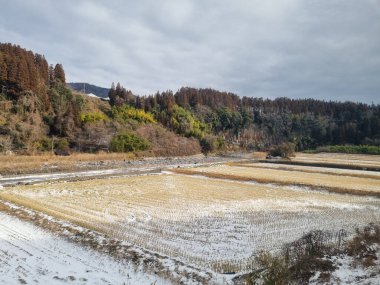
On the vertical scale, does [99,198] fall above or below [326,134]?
below

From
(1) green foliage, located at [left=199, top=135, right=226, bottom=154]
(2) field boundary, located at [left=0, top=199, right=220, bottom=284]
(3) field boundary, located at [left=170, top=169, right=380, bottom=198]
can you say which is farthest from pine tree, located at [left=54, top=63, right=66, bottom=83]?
(2) field boundary, located at [left=0, top=199, right=220, bottom=284]

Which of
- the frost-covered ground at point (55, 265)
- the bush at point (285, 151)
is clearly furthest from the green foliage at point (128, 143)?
the frost-covered ground at point (55, 265)

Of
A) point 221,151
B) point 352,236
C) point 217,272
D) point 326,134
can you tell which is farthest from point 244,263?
point 326,134

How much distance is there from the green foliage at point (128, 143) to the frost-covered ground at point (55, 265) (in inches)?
1522

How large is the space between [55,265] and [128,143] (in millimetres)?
43279

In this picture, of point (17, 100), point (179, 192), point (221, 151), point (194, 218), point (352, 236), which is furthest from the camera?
point (221, 151)

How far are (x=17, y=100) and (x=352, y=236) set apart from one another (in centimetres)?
4931

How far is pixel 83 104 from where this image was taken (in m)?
60.7

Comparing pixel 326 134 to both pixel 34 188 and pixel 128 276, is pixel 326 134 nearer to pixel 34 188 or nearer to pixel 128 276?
pixel 34 188

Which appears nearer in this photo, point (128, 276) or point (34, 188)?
point (128, 276)

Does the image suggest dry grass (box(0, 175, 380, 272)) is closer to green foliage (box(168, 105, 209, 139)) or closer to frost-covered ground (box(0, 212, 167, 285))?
frost-covered ground (box(0, 212, 167, 285))

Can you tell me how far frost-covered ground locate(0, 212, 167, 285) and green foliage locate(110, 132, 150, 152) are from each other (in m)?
38.7

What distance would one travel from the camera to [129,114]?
6712 centimetres

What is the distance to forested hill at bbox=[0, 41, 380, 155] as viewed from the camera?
157 feet
